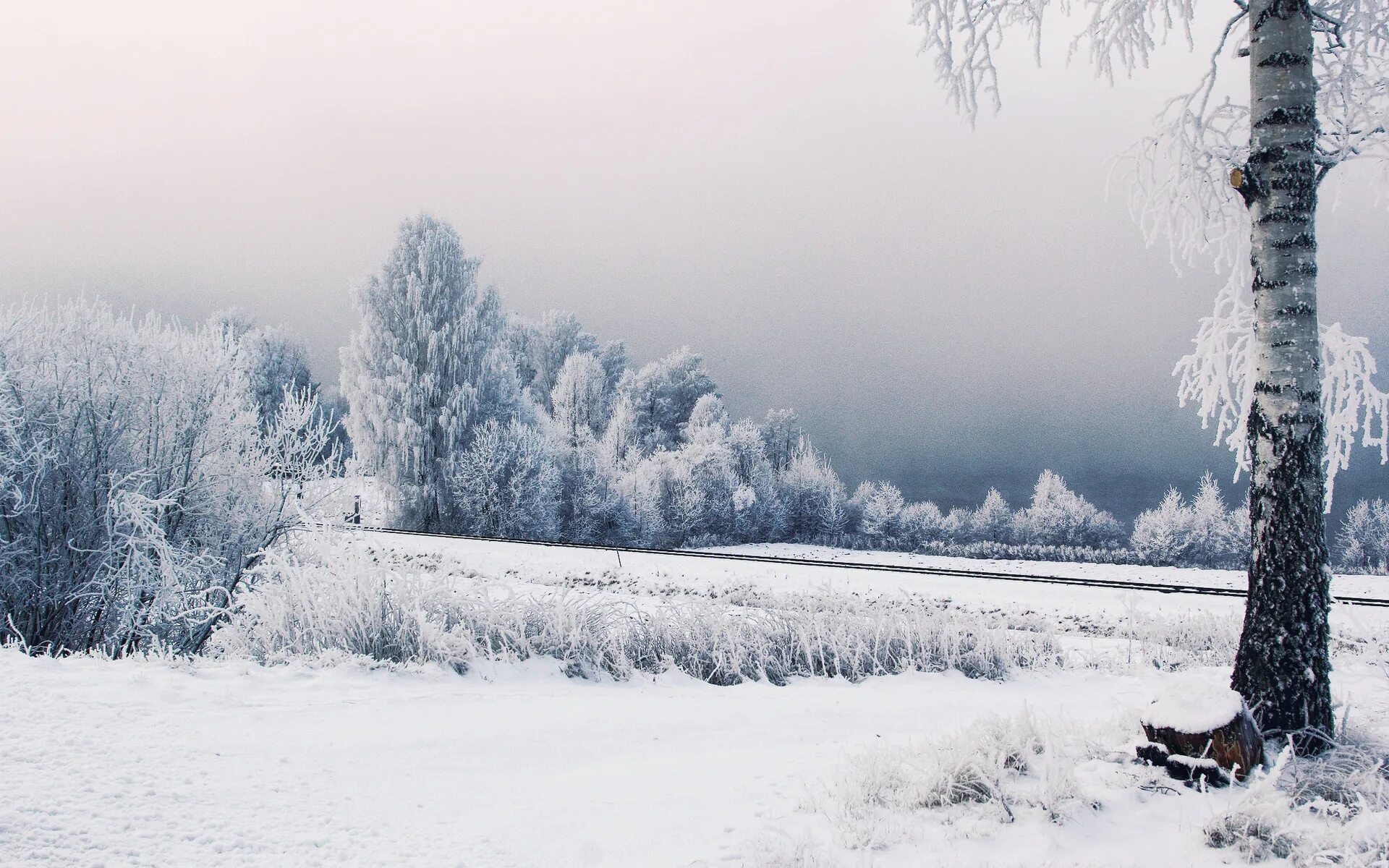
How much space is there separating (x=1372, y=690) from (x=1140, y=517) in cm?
3132

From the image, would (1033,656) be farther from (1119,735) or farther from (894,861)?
(894,861)

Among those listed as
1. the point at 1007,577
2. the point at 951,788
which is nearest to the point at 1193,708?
the point at 951,788

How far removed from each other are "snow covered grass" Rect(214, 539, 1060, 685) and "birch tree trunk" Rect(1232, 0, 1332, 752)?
3220 mm

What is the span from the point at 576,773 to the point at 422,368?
29.5 metres

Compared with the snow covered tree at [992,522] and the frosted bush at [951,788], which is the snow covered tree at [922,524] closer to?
the snow covered tree at [992,522]

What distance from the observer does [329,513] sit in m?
12.2

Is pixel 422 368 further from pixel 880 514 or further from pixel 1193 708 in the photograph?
pixel 1193 708

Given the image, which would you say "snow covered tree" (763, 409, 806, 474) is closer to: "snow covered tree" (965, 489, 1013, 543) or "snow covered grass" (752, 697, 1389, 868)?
"snow covered tree" (965, 489, 1013, 543)

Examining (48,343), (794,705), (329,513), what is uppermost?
(48,343)

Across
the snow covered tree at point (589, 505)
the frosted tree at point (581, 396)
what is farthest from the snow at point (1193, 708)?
the frosted tree at point (581, 396)

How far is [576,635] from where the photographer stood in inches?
285

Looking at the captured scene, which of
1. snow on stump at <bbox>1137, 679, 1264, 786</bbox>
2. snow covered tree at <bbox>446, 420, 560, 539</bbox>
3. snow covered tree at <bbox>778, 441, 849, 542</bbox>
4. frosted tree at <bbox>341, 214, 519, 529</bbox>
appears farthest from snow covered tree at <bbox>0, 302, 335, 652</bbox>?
snow covered tree at <bbox>778, 441, 849, 542</bbox>

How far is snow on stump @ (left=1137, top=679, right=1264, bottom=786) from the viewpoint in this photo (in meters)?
3.99

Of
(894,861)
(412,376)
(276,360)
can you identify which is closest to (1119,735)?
(894,861)
